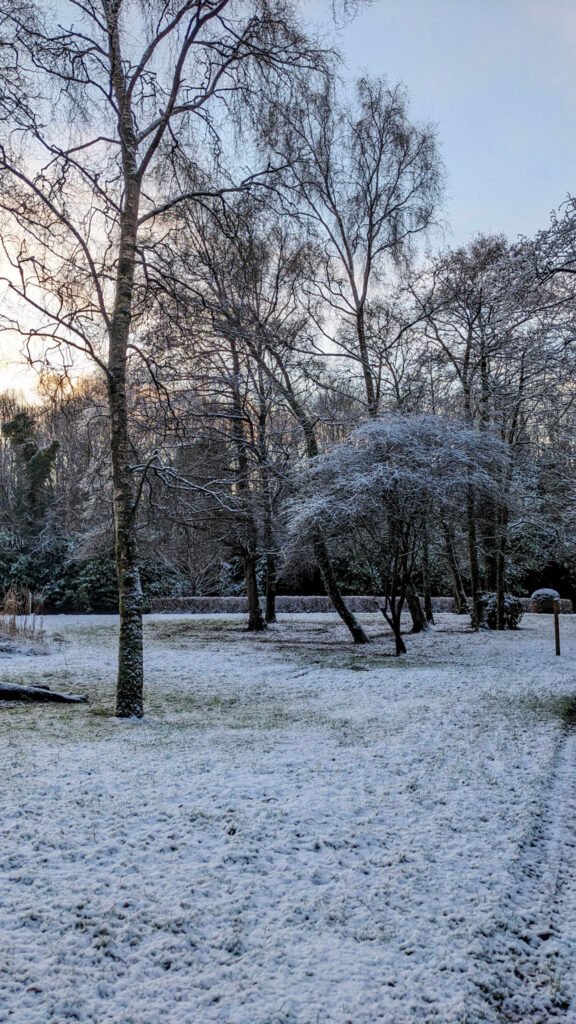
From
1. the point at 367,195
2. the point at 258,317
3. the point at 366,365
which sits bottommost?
the point at 258,317

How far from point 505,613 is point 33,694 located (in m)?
11.7

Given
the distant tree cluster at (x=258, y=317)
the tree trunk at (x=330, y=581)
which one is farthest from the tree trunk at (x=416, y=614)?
the tree trunk at (x=330, y=581)

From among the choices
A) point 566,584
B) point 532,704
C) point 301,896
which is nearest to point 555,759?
point 532,704

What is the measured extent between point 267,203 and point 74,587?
18.7 meters

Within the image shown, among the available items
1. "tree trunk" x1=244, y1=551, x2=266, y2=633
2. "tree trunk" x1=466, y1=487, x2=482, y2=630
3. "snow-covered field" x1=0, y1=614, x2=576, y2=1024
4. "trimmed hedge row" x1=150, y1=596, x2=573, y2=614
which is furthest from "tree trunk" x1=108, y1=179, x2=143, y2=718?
"trimmed hedge row" x1=150, y1=596, x2=573, y2=614

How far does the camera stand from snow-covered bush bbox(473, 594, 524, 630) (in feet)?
49.3

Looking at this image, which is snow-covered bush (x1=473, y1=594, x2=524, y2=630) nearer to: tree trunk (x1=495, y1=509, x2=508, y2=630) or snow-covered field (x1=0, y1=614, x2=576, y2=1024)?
tree trunk (x1=495, y1=509, x2=508, y2=630)

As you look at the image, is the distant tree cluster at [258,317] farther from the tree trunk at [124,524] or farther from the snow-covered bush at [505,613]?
the snow-covered bush at [505,613]

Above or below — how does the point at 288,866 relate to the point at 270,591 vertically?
below

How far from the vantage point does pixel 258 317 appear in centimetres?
874

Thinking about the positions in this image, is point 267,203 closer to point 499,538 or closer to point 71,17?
point 71,17

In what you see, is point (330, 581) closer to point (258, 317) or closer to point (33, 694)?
point (258, 317)

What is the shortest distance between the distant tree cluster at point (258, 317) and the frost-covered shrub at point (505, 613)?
658 mm

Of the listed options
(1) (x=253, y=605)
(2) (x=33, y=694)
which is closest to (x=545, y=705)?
(2) (x=33, y=694)
